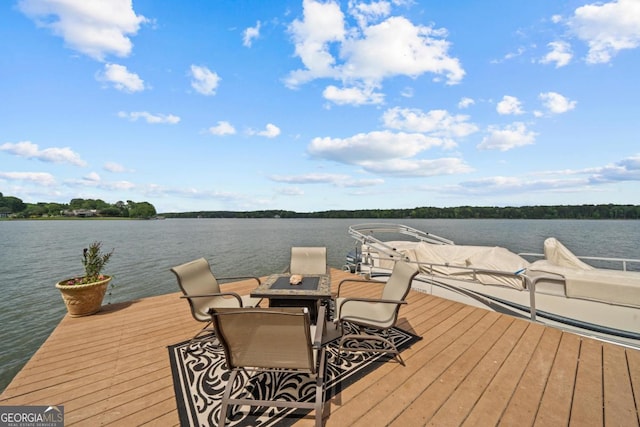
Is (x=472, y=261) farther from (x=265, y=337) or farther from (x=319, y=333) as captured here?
(x=265, y=337)

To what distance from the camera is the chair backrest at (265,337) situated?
2.00 meters

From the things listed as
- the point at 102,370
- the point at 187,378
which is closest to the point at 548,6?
the point at 187,378

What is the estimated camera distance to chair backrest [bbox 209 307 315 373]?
1995mm

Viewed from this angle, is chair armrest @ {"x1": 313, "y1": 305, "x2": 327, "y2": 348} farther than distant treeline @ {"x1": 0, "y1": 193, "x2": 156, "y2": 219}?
No

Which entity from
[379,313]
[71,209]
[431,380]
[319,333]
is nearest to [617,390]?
[431,380]

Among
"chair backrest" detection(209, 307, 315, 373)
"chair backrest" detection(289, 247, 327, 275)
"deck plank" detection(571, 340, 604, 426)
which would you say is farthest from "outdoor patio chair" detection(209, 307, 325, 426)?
"chair backrest" detection(289, 247, 327, 275)

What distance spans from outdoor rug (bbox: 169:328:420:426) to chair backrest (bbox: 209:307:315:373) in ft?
1.24

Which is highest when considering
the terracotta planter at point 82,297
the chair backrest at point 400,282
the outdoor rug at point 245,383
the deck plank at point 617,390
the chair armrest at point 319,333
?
the chair backrest at point 400,282

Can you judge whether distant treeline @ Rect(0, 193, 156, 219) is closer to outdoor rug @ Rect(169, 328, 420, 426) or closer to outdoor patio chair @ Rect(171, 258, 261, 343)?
outdoor patio chair @ Rect(171, 258, 261, 343)

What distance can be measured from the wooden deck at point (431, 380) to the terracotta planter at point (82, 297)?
0.43m

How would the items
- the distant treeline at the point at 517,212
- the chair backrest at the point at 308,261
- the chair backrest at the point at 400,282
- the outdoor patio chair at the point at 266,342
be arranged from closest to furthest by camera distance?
1. the outdoor patio chair at the point at 266,342
2. the chair backrest at the point at 400,282
3. the chair backrest at the point at 308,261
4. the distant treeline at the point at 517,212

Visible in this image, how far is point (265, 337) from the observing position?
2.10 metres

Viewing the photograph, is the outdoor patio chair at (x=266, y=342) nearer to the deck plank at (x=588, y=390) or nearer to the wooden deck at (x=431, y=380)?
the wooden deck at (x=431, y=380)

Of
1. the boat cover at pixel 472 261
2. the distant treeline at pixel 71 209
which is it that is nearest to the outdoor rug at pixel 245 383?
the boat cover at pixel 472 261
